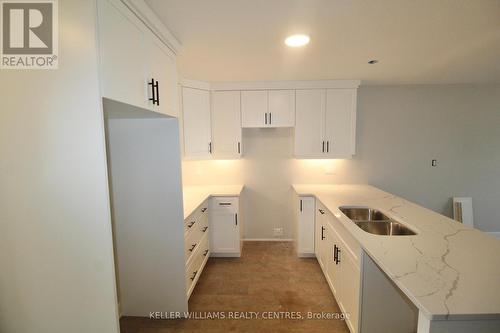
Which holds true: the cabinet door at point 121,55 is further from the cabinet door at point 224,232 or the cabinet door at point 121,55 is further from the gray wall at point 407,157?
the gray wall at point 407,157

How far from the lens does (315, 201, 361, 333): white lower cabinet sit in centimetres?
158

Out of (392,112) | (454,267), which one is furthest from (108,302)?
(392,112)

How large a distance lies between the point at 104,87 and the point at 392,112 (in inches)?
142

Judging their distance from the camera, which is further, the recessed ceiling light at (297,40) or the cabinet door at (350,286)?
→ the recessed ceiling light at (297,40)

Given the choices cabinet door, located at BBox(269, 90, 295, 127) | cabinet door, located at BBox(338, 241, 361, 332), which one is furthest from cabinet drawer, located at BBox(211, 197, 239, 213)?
cabinet door, located at BBox(338, 241, 361, 332)

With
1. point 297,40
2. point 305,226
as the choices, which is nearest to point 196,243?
point 305,226

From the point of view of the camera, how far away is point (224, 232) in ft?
9.64

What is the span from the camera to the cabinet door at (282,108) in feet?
9.78

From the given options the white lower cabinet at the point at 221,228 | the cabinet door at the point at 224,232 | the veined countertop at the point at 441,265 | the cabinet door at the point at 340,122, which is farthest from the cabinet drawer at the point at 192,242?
the cabinet door at the point at 340,122

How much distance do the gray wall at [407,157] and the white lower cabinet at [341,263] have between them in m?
1.00

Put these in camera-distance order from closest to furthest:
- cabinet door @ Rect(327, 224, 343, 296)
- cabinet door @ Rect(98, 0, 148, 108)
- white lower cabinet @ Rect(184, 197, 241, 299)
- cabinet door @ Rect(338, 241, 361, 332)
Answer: cabinet door @ Rect(98, 0, 148, 108) < cabinet door @ Rect(338, 241, 361, 332) < cabinet door @ Rect(327, 224, 343, 296) < white lower cabinet @ Rect(184, 197, 241, 299)

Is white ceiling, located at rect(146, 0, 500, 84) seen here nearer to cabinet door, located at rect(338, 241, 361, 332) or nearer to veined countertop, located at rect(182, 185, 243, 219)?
veined countertop, located at rect(182, 185, 243, 219)

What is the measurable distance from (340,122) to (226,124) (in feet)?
5.34

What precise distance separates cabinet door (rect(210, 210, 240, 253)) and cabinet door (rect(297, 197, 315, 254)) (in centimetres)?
87
